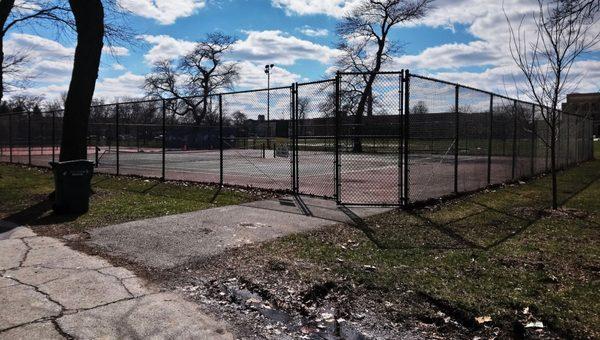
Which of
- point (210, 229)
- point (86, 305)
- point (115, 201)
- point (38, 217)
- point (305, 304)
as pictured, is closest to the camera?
point (86, 305)

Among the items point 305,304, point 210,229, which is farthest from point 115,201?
point 305,304

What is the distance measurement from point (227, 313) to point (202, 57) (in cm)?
6254

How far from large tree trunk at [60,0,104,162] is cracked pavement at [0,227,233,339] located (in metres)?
6.15

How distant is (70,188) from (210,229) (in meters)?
3.51

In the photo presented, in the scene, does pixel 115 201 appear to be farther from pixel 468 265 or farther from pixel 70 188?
pixel 468 265

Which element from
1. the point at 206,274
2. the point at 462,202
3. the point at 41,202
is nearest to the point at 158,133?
the point at 41,202

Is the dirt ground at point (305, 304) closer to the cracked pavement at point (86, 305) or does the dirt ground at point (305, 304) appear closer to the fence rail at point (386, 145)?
the cracked pavement at point (86, 305)

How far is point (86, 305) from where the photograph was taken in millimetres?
4816

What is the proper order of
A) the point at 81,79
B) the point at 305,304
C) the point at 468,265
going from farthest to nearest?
1. the point at 81,79
2. the point at 468,265
3. the point at 305,304

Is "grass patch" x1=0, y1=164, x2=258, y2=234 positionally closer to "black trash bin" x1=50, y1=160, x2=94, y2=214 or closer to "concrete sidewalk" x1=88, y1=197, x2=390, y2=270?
"black trash bin" x1=50, y1=160, x2=94, y2=214

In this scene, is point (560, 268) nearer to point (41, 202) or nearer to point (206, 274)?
point (206, 274)

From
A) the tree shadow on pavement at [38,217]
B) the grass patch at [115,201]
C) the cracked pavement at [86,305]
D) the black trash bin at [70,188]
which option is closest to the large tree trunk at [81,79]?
the grass patch at [115,201]

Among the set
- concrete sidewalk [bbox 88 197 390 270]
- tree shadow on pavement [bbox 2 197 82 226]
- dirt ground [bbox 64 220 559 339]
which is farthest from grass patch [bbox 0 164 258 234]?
dirt ground [bbox 64 220 559 339]

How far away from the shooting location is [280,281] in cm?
563
